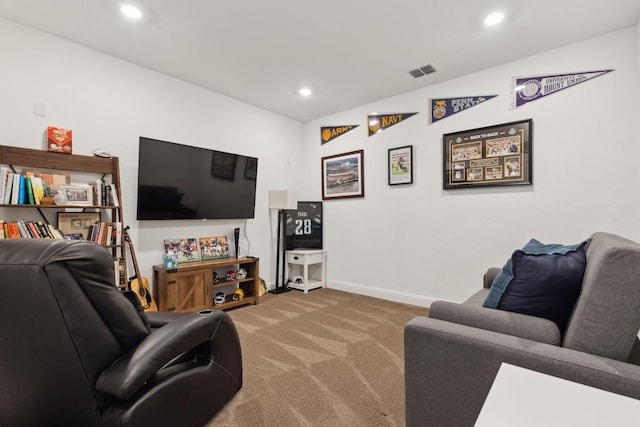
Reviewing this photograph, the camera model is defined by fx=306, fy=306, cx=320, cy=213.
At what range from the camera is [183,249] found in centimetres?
363

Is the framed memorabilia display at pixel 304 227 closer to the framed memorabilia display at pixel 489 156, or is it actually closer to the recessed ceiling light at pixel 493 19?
the framed memorabilia display at pixel 489 156

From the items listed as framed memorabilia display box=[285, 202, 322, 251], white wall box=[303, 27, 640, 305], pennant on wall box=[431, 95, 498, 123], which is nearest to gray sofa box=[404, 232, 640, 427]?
white wall box=[303, 27, 640, 305]

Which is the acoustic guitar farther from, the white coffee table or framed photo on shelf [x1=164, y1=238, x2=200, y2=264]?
the white coffee table

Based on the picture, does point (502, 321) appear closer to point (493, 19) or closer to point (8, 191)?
point (493, 19)

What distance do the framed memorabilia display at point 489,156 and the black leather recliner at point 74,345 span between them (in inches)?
127

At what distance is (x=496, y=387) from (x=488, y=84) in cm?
342

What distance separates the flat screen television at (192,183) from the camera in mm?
3256

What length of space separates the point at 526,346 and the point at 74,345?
1608 millimetres

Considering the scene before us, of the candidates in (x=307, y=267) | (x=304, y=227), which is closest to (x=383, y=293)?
(x=307, y=267)

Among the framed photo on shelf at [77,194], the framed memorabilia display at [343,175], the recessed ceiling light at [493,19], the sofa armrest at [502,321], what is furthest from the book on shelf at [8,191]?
the recessed ceiling light at [493,19]

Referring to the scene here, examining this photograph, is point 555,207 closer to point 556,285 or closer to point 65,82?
point 556,285

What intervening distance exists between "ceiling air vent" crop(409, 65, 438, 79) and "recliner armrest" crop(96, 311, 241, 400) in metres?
3.22

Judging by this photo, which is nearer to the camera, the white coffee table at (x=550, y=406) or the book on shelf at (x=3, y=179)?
the white coffee table at (x=550, y=406)

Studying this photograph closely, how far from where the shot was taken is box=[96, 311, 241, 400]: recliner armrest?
105 centimetres
